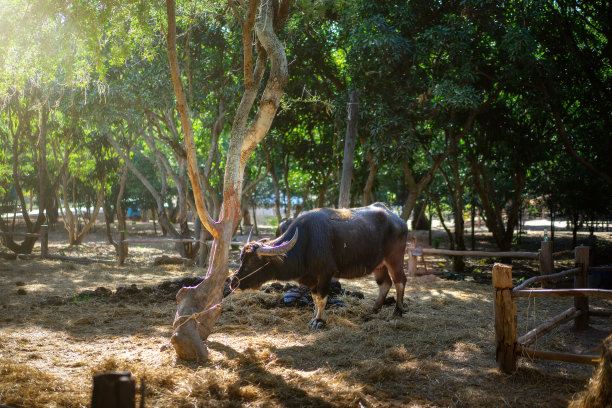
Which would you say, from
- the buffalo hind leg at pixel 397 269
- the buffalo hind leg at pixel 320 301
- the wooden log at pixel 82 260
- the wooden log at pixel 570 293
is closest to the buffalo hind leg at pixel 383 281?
the buffalo hind leg at pixel 397 269

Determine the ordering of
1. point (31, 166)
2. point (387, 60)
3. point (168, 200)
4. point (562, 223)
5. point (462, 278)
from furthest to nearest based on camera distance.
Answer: point (562, 223) < point (168, 200) < point (31, 166) < point (462, 278) < point (387, 60)

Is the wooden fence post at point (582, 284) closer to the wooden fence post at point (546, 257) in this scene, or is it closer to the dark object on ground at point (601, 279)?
the wooden fence post at point (546, 257)

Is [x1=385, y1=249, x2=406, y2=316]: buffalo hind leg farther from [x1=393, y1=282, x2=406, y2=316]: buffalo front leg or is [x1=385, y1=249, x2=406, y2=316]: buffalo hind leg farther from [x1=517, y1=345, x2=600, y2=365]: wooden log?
[x1=517, y1=345, x2=600, y2=365]: wooden log

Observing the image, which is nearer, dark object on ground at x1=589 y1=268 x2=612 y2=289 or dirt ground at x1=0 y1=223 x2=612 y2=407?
dirt ground at x1=0 y1=223 x2=612 y2=407

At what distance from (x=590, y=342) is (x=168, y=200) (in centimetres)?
2781

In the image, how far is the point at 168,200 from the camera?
102 ft

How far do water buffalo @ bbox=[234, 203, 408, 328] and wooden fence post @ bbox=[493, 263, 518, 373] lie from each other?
279 cm

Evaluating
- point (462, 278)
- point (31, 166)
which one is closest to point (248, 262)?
point (462, 278)

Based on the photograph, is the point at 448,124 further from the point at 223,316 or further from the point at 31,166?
the point at 31,166

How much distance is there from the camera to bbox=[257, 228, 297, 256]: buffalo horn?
22.2 ft

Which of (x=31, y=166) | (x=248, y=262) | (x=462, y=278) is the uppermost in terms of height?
(x=31, y=166)

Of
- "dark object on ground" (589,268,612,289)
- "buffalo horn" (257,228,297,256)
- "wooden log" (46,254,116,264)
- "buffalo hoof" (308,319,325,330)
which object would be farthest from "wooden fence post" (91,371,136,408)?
"wooden log" (46,254,116,264)

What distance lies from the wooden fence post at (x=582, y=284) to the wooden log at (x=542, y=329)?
177 mm

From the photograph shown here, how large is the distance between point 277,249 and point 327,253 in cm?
94
